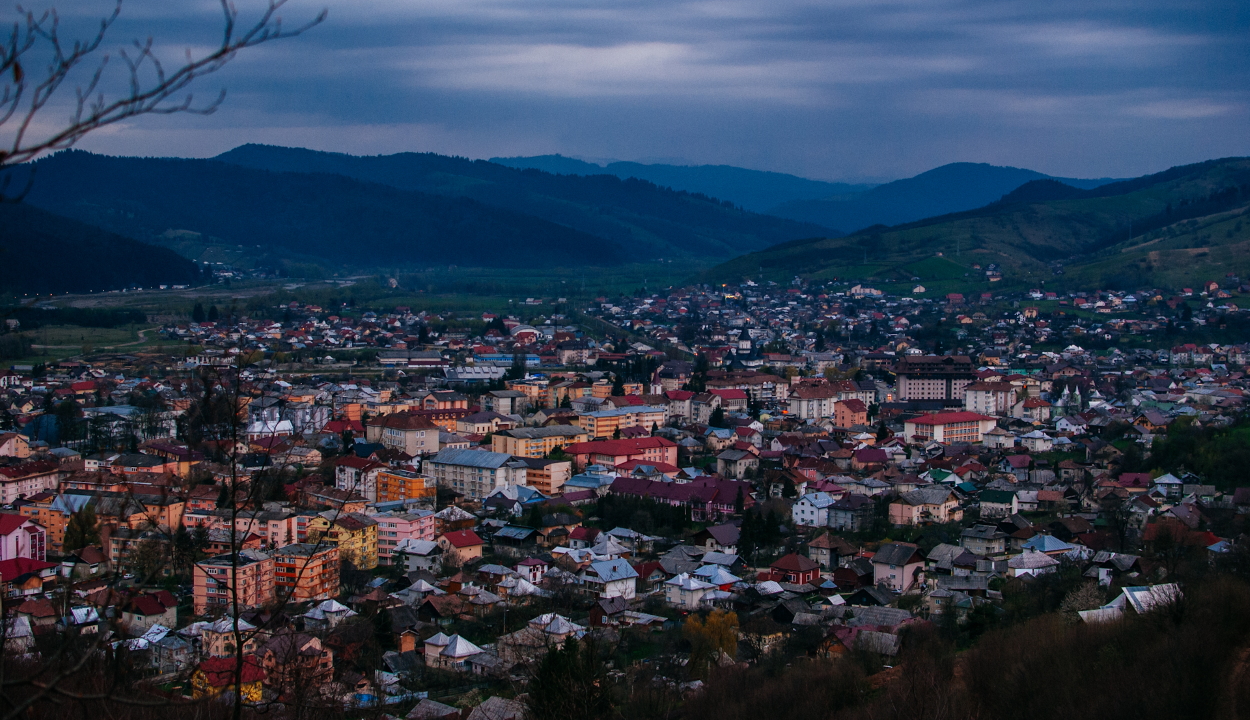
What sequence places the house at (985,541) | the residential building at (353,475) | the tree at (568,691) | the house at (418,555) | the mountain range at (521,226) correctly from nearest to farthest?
the tree at (568,691), the house at (418,555), the house at (985,541), the residential building at (353,475), the mountain range at (521,226)

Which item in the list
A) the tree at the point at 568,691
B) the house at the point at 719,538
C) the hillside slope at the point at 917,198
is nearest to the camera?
the tree at the point at 568,691

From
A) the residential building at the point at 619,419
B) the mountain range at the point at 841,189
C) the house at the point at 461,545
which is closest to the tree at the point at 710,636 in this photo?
the house at the point at 461,545

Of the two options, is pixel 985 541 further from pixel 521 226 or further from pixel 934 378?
pixel 521 226

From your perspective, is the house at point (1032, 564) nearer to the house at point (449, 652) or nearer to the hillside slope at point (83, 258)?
the house at point (449, 652)

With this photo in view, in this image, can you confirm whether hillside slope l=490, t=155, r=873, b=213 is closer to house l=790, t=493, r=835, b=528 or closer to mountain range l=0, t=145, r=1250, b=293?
mountain range l=0, t=145, r=1250, b=293

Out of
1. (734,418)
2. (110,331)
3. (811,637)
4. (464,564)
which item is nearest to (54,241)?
(110,331)

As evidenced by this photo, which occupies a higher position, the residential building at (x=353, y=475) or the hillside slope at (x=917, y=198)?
the hillside slope at (x=917, y=198)
